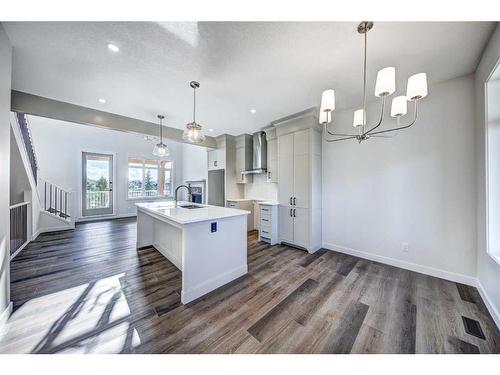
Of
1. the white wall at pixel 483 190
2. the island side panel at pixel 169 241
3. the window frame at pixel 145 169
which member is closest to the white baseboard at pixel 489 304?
the white wall at pixel 483 190

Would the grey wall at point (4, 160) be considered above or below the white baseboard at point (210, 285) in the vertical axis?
above

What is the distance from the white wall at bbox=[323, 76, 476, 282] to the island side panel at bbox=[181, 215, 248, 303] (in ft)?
6.87

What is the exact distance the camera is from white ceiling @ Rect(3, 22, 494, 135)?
5.18 feet

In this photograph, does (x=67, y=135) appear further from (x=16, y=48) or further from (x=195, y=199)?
(x=16, y=48)

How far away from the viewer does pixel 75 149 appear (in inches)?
229

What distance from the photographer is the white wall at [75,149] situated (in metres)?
5.35

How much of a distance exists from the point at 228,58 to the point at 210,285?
8.55ft

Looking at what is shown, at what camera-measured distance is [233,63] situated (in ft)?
6.66

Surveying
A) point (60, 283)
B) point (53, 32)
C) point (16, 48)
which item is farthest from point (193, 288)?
point (16, 48)

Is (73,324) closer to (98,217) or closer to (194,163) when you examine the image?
(98,217)

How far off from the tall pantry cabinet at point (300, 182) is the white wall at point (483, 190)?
1.93 metres

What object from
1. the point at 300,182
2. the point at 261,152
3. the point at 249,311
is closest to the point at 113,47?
the point at 249,311

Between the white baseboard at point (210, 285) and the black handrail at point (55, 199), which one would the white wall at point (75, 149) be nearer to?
the black handrail at point (55, 199)
